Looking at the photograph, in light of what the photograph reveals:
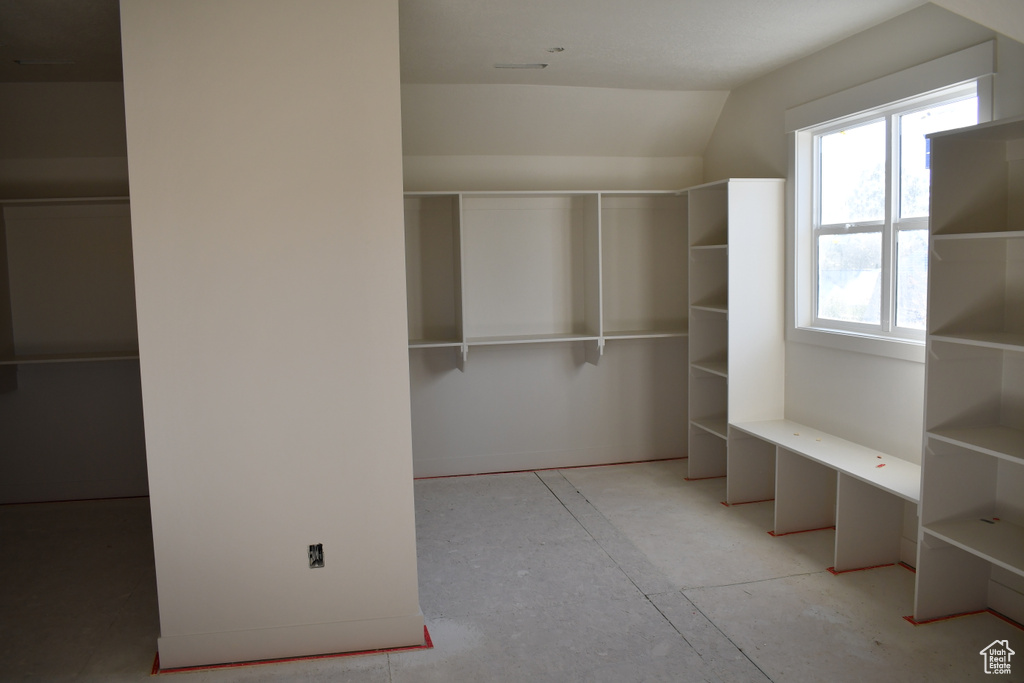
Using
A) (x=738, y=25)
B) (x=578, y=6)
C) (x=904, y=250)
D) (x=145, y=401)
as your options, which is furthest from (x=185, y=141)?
(x=904, y=250)

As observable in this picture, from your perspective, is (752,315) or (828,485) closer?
(828,485)

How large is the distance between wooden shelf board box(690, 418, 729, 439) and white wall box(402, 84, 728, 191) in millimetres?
1889

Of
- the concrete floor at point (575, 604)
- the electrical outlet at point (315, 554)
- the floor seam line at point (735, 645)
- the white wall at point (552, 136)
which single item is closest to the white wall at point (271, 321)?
the electrical outlet at point (315, 554)

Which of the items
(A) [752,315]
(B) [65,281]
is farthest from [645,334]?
(B) [65,281]

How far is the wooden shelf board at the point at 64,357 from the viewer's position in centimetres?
480

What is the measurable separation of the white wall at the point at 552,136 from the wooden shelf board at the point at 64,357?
7.56ft

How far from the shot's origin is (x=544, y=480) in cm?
546

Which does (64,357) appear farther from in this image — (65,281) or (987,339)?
(987,339)

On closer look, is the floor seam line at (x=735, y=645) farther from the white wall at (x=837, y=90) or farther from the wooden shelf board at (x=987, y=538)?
the white wall at (x=837, y=90)

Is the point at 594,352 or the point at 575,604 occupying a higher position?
the point at 594,352

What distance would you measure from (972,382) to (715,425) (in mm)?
2101

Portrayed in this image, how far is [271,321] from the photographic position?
2.98 metres

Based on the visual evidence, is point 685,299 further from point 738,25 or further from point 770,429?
point 738,25

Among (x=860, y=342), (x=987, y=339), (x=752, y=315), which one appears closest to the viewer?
(x=987, y=339)
